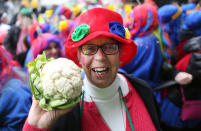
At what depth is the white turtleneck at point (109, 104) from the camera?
117 centimetres

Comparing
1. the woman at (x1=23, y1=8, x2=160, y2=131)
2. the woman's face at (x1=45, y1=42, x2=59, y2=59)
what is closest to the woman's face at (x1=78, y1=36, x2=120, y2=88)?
the woman at (x1=23, y1=8, x2=160, y2=131)

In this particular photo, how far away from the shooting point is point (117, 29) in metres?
1.08

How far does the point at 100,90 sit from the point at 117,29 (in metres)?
0.45

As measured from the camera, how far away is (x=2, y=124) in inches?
55.6

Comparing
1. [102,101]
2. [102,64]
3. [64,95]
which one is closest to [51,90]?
[64,95]

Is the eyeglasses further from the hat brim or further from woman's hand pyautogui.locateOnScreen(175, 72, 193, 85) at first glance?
woman's hand pyautogui.locateOnScreen(175, 72, 193, 85)

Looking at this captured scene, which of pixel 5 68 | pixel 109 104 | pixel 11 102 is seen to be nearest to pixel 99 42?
pixel 109 104

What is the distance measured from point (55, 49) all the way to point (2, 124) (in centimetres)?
132

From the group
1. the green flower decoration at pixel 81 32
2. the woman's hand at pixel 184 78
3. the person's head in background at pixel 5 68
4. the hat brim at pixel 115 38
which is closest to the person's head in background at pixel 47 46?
the person's head in background at pixel 5 68

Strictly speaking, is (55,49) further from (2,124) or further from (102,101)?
(102,101)

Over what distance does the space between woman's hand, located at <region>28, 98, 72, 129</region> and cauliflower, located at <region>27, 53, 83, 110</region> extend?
1.8 inches

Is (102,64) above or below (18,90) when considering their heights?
above

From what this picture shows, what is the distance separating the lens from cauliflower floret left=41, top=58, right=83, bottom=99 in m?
0.86

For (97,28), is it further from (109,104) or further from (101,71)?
(109,104)
